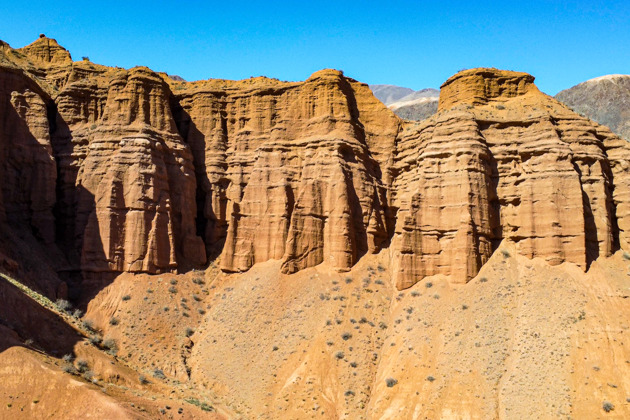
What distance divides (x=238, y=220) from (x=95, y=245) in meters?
12.4

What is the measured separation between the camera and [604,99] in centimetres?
9475

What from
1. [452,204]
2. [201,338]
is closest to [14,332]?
[201,338]

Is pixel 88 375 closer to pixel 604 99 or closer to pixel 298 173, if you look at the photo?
pixel 298 173

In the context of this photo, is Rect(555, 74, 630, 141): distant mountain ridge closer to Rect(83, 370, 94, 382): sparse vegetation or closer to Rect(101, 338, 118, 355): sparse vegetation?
Rect(101, 338, 118, 355): sparse vegetation

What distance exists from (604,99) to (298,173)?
67.3m

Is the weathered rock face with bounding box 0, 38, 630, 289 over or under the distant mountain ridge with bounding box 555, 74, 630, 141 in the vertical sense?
under

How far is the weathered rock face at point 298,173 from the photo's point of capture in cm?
4231

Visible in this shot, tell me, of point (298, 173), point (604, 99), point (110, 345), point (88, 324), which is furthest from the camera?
point (604, 99)

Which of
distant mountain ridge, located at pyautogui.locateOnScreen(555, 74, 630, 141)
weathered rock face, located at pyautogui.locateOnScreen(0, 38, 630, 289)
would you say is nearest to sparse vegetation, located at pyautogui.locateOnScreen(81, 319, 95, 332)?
weathered rock face, located at pyautogui.locateOnScreen(0, 38, 630, 289)

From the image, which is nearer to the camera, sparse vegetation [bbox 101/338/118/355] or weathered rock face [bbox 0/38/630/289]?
sparse vegetation [bbox 101/338/118/355]

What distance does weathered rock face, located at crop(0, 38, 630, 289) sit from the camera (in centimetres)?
4231

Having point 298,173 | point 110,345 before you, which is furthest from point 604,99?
point 110,345

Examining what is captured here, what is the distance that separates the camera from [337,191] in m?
48.2

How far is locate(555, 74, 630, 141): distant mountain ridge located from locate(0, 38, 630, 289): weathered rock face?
47962 mm
